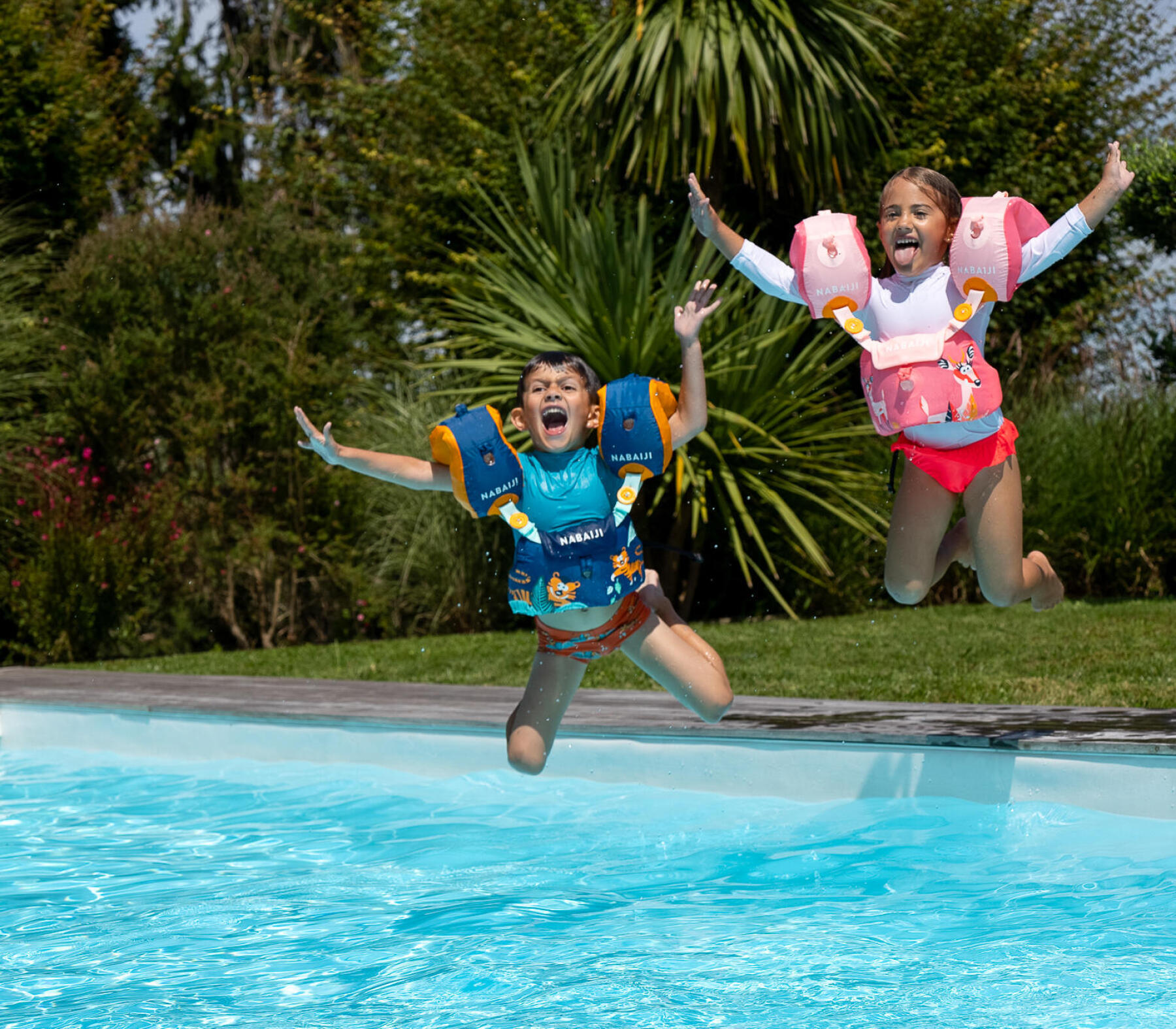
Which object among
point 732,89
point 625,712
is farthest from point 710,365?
point 625,712

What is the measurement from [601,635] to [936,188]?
74.5 inches

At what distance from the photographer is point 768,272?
188 inches

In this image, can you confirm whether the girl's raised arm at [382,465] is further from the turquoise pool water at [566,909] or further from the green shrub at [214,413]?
the green shrub at [214,413]

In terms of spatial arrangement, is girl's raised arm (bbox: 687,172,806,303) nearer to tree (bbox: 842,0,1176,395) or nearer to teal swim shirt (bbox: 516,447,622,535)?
teal swim shirt (bbox: 516,447,622,535)

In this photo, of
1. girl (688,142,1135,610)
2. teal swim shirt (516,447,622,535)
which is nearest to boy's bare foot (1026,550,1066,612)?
girl (688,142,1135,610)

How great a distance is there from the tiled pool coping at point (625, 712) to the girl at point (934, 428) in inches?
27.1

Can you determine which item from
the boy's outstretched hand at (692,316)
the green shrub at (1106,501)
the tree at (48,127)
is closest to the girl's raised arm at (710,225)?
the boy's outstretched hand at (692,316)

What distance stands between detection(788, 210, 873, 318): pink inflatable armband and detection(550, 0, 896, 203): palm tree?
7.12 meters

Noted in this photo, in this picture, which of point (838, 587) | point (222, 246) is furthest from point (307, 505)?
point (838, 587)

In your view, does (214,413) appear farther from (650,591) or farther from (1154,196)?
(650,591)

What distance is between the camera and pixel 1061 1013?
3455 mm

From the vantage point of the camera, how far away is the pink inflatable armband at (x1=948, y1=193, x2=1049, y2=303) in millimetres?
4496

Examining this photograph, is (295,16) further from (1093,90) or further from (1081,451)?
(1081,451)

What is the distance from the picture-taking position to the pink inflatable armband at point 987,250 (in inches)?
177
